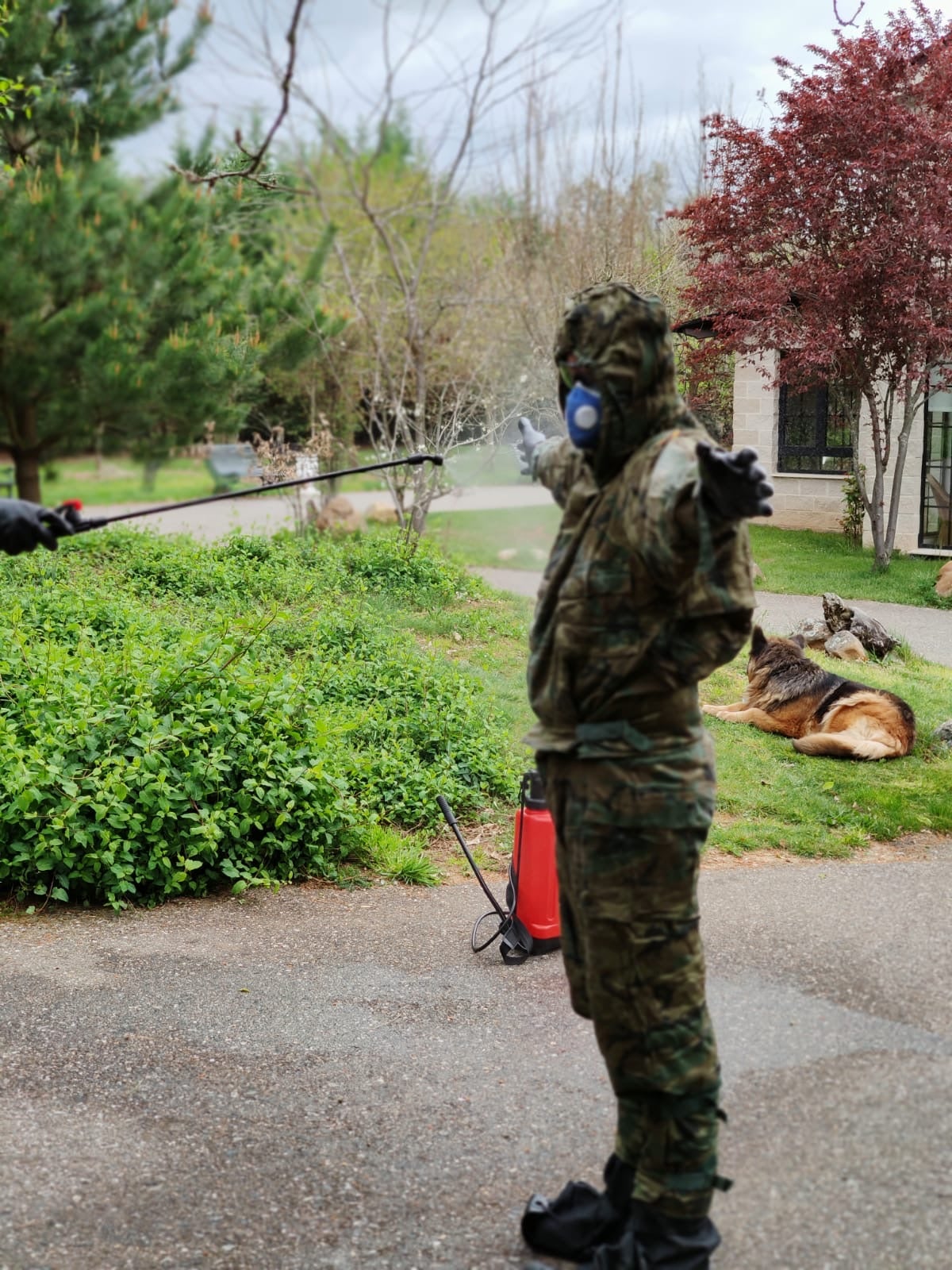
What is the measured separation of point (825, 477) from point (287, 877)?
11276 mm

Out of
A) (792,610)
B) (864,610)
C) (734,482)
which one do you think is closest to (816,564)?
(864,610)

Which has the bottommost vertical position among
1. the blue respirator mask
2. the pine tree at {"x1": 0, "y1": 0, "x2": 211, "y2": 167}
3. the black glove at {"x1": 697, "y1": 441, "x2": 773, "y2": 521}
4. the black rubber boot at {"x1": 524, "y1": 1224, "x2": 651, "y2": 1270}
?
the black rubber boot at {"x1": 524, "y1": 1224, "x2": 651, "y2": 1270}

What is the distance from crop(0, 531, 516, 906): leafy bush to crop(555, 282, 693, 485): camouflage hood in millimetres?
2728

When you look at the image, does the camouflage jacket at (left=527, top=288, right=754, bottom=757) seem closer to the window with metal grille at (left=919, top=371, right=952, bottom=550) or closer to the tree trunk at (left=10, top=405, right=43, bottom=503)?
the tree trunk at (left=10, top=405, right=43, bottom=503)

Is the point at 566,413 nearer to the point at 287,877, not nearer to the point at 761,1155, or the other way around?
the point at 761,1155

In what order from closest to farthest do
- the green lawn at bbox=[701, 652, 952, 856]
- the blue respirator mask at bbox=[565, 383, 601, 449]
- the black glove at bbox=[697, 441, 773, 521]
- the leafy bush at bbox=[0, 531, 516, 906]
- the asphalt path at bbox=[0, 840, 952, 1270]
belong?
the black glove at bbox=[697, 441, 773, 521]
the blue respirator mask at bbox=[565, 383, 601, 449]
the asphalt path at bbox=[0, 840, 952, 1270]
the leafy bush at bbox=[0, 531, 516, 906]
the green lawn at bbox=[701, 652, 952, 856]

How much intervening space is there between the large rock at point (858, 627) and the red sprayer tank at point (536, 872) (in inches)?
202

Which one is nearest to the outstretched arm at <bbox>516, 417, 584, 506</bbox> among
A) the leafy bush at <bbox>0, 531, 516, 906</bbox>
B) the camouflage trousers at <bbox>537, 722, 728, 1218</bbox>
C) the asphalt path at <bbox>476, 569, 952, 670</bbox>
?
the camouflage trousers at <bbox>537, 722, 728, 1218</bbox>

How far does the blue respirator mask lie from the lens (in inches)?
89.7

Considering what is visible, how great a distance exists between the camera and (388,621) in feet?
28.0

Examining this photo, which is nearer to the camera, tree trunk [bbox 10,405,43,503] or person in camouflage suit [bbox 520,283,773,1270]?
person in camouflage suit [bbox 520,283,773,1270]

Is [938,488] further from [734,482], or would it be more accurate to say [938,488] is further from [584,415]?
[734,482]

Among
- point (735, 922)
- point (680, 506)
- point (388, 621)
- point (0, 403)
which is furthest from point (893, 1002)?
point (0, 403)

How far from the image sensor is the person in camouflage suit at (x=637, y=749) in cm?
227
